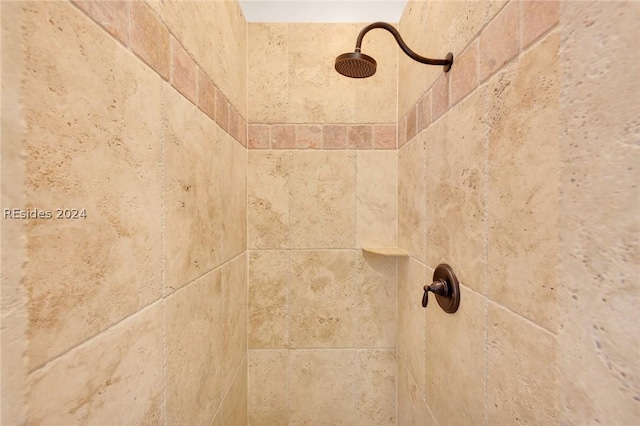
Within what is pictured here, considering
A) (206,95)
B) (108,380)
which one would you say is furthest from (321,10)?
(108,380)

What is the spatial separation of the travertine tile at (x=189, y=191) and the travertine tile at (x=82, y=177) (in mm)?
64

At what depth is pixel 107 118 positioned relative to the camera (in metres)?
0.39

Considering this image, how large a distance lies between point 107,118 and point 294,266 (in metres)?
0.90

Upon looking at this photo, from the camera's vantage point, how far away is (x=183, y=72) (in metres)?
0.60

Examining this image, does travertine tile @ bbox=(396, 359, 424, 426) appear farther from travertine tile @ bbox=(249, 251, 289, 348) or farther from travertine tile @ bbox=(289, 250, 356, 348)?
travertine tile @ bbox=(249, 251, 289, 348)

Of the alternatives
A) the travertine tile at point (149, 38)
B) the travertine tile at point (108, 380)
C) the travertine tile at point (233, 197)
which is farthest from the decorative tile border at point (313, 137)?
the travertine tile at point (108, 380)

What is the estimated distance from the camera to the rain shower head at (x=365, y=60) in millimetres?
696

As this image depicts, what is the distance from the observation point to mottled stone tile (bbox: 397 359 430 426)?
87 cm

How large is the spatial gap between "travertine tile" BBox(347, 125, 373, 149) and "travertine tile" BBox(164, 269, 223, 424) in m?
0.79

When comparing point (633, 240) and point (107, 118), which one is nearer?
point (633, 240)

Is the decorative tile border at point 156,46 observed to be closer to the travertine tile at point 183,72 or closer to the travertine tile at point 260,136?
the travertine tile at point 183,72

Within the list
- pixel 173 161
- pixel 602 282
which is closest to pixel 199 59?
pixel 173 161

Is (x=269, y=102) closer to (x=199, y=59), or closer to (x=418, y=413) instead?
(x=199, y=59)

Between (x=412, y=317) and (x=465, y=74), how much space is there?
0.81m
